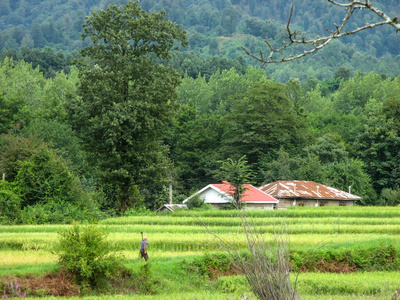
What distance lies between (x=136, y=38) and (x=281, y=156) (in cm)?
2649

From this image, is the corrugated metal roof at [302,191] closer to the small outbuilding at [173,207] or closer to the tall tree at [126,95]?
the small outbuilding at [173,207]

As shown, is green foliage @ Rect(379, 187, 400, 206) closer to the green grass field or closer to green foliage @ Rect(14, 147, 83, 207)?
the green grass field

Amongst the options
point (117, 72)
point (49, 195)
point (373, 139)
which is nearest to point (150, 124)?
point (117, 72)

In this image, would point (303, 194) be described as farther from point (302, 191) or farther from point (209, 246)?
point (209, 246)

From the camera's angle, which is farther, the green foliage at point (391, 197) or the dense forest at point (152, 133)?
the green foliage at point (391, 197)

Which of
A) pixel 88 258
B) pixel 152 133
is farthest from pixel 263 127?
pixel 88 258

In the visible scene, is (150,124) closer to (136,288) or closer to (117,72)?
(117,72)

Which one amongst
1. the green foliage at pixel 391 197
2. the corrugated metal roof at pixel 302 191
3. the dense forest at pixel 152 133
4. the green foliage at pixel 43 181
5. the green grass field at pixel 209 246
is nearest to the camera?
the green grass field at pixel 209 246

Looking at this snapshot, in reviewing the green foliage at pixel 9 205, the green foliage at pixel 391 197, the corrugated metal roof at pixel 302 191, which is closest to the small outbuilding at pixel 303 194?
the corrugated metal roof at pixel 302 191

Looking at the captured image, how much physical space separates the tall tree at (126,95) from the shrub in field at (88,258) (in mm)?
21600

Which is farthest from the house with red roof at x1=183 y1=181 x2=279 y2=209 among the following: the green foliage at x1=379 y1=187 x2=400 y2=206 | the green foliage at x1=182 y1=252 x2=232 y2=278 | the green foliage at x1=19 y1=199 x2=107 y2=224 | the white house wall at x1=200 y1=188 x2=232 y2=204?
the green foliage at x1=182 y1=252 x2=232 y2=278

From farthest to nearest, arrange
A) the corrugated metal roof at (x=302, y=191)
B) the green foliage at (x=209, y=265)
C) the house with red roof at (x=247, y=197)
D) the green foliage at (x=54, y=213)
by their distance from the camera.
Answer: the corrugated metal roof at (x=302, y=191) < the house with red roof at (x=247, y=197) < the green foliage at (x=54, y=213) < the green foliage at (x=209, y=265)

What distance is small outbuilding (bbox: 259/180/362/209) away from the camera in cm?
4953

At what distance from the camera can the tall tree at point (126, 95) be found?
37.9 metres
